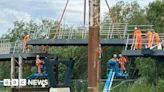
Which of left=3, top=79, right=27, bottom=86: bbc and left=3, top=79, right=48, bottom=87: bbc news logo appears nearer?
left=3, top=79, right=48, bottom=87: bbc news logo

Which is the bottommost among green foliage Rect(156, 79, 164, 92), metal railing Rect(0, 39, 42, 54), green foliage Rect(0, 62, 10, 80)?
green foliage Rect(0, 62, 10, 80)

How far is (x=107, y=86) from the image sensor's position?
40062 mm

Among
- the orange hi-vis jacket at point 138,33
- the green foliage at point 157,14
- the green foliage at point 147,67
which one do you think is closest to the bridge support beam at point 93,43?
the orange hi-vis jacket at point 138,33

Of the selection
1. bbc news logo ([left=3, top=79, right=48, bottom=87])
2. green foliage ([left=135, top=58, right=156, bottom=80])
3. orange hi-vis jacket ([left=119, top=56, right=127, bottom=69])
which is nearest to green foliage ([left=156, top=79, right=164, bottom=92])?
orange hi-vis jacket ([left=119, top=56, right=127, bottom=69])

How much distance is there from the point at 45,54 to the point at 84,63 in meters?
33.8

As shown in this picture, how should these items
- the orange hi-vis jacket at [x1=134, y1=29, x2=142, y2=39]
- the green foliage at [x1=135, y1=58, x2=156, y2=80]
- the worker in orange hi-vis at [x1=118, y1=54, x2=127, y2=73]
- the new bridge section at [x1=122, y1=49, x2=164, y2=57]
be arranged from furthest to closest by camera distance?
the green foliage at [x1=135, y1=58, x2=156, y2=80]
the worker in orange hi-vis at [x1=118, y1=54, x2=127, y2=73]
the new bridge section at [x1=122, y1=49, x2=164, y2=57]
the orange hi-vis jacket at [x1=134, y1=29, x2=142, y2=39]

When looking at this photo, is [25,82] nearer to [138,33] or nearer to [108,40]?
[108,40]

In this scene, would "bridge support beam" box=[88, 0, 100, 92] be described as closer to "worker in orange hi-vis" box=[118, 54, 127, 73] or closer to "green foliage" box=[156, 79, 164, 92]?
"worker in orange hi-vis" box=[118, 54, 127, 73]

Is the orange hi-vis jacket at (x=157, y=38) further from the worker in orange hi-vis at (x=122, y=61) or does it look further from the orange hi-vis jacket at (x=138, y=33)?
the worker in orange hi-vis at (x=122, y=61)

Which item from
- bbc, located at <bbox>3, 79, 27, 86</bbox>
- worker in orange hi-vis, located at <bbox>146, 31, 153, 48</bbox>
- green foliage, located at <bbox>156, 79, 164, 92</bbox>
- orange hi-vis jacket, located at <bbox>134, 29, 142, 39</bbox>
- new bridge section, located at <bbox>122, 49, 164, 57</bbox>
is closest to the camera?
orange hi-vis jacket, located at <bbox>134, 29, 142, 39</bbox>

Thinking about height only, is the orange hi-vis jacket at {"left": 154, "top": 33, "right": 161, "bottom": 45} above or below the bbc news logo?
above

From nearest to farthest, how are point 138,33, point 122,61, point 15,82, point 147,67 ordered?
1. point 138,33
2. point 122,61
3. point 15,82
4. point 147,67

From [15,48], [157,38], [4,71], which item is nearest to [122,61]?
[157,38]

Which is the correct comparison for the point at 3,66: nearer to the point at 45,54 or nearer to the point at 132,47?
the point at 45,54
